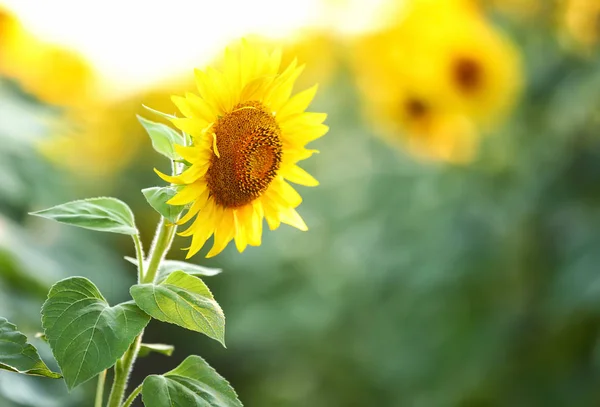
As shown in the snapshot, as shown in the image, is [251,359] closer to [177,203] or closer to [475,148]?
[475,148]

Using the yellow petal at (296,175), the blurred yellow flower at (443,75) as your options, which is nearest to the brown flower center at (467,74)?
the blurred yellow flower at (443,75)

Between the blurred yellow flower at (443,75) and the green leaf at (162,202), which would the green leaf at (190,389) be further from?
the blurred yellow flower at (443,75)

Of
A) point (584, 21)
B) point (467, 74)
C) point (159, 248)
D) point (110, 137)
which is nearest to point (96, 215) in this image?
point (159, 248)

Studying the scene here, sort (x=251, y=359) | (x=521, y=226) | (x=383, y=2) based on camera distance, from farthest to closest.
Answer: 1. (x=251, y=359)
2. (x=383, y=2)
3. (x=521, y=226)

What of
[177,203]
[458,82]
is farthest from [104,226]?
[458,82]

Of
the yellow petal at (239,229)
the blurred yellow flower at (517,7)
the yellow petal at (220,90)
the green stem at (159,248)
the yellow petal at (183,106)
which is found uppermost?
the blurred yellow flower at (517,7)
